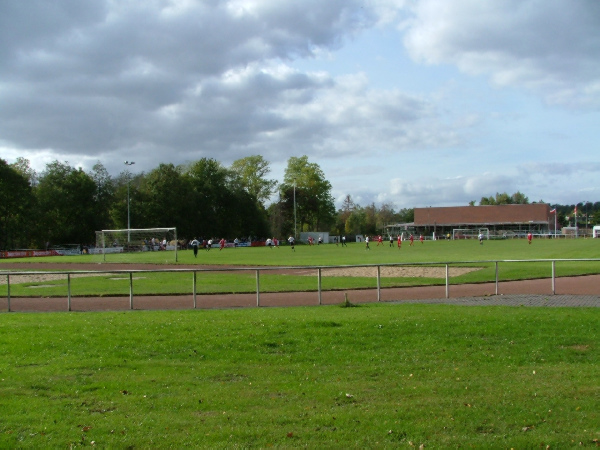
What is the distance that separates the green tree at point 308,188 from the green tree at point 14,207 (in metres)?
59.3

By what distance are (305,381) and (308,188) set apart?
122m

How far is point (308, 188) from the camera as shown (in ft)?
423

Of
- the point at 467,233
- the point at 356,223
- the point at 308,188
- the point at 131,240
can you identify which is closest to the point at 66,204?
the point at 131,240

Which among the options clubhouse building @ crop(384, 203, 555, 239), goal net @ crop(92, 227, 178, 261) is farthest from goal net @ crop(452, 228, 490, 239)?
goal net @ crop(92, 227, 178, 261)

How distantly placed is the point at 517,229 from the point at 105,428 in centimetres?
14101

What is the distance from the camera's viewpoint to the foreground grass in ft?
18.6

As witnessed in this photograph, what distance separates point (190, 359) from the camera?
922 cm

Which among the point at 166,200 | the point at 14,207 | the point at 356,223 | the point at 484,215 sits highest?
the point at 166,200

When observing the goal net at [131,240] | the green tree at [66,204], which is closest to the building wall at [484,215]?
the green tree at [66,204]

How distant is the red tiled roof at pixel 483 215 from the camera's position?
132875mm

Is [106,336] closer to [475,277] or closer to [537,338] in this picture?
[537,338]

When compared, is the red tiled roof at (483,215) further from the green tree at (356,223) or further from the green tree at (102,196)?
the green tree at (102,196)

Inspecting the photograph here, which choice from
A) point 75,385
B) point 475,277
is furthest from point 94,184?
point 75,385

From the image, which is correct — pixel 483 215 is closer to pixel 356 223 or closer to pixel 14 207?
pixel 356 223
